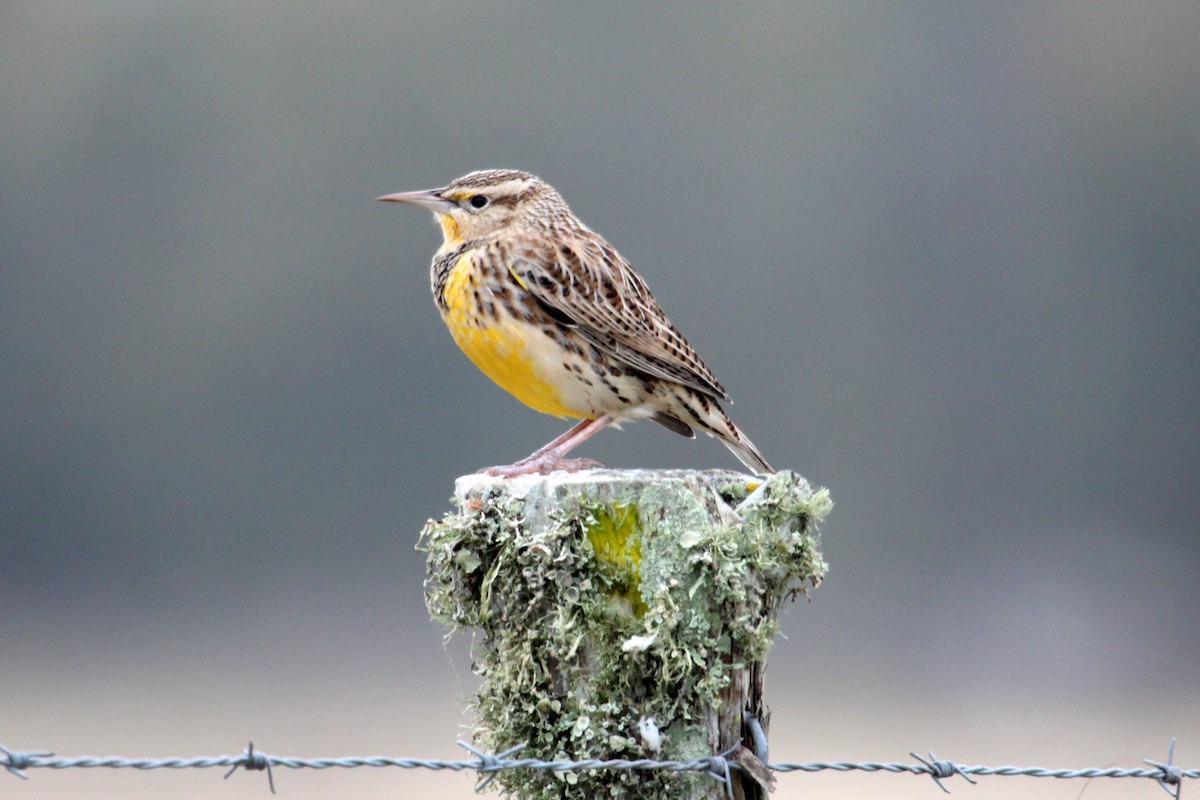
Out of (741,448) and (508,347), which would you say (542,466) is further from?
(741,448)

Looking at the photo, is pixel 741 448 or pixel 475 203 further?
pixel 475 203

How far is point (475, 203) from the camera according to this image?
12.2 ft

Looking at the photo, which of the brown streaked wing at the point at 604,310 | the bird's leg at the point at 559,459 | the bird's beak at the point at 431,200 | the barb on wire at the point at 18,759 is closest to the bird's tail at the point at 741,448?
the brown streaked wing at the point at 604,310

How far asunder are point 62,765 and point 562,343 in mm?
1669

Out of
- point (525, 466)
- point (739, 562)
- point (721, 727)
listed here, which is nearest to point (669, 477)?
point (739, 562)

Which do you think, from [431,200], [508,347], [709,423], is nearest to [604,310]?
[508,347]

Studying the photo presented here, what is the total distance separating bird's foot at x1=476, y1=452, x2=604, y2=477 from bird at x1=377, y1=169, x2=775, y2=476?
0.15 ft

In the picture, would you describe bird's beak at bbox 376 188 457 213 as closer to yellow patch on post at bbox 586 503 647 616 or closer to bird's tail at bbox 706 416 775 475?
bird's tail at bbox 706 416 775 475

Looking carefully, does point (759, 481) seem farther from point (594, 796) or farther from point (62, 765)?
point (62, 765)

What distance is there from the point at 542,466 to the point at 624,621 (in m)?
0.74

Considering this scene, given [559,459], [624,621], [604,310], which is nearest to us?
[624,621]

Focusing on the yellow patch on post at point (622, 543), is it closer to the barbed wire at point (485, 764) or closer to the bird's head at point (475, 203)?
the barbed wire at point (485, 764)

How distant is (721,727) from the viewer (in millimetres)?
2301

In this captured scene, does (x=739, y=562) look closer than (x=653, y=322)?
Yes
